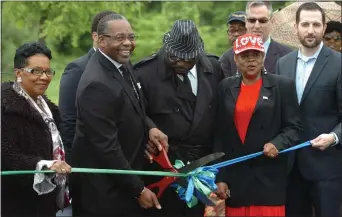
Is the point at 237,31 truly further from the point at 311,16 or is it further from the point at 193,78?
the point at 193,78

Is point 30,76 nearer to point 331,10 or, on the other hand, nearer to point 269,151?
point 269,151

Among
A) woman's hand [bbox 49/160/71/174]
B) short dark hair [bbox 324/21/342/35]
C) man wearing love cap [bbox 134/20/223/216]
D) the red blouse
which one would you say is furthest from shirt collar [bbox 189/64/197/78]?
short dark hair [bbox 324/21/342/35]

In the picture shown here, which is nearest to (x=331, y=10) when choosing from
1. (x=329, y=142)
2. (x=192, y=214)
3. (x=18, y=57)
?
(x=329, y=142)

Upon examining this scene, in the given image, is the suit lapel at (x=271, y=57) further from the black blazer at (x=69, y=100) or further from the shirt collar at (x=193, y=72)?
the black blazer at (x=69, y=100)

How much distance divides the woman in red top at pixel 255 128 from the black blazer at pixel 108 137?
0.77 metres

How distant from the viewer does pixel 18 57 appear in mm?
5770

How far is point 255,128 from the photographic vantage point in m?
6.44

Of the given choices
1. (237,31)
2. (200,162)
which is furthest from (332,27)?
(200,162)

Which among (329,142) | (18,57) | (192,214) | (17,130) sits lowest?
(192,214)

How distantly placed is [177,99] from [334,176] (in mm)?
1547

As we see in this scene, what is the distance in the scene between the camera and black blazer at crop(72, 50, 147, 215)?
587 cm

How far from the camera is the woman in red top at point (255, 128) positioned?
643 cm

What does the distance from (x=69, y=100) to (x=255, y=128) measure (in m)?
1.58

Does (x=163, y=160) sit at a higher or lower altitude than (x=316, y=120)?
lower
